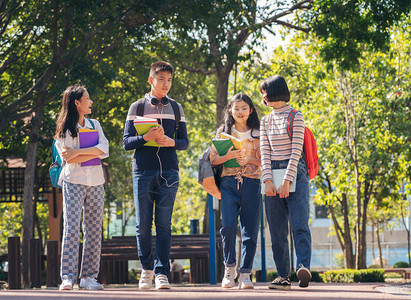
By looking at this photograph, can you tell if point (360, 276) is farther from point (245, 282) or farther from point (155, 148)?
point (155, 148)

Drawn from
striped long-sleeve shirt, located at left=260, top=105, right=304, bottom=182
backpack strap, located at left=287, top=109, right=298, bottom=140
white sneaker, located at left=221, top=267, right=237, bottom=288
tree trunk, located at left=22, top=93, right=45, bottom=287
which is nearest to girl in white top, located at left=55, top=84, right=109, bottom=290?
white sneaker, located at left=221, top=267, right=237, bottom=288

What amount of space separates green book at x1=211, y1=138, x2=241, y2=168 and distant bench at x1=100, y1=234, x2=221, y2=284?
8317 millimetres

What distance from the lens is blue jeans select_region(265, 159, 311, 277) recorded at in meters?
6.64

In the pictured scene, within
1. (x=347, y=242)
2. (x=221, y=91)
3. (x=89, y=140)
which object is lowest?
(x=347, y=242)

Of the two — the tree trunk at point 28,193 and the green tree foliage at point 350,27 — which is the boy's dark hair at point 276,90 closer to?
the green tree foliage at point 350,27

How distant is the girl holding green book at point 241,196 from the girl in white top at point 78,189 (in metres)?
1.26

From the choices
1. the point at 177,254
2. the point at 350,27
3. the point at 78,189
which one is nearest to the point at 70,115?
the point at 78,189

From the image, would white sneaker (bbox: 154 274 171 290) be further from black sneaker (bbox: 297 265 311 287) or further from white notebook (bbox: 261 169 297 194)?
white notebook (bbox: 261 169 297 194)

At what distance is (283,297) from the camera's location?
534 centimetres

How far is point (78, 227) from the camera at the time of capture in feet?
23.4

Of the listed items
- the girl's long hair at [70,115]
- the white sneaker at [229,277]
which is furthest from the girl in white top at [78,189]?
the white sneaker at [229,277]

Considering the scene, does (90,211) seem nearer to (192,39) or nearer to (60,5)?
(60,5)

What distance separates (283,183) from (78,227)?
7.10 ft

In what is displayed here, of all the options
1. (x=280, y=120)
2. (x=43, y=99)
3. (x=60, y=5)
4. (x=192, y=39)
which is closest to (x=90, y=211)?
(x=280, y=120)
